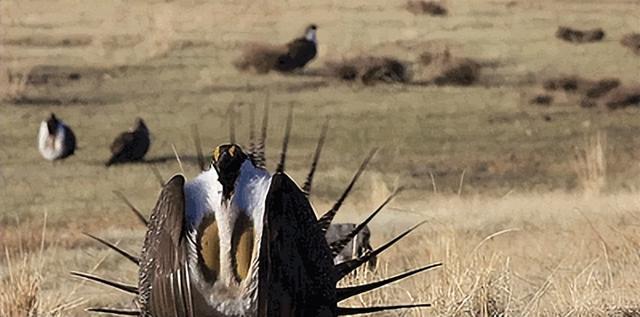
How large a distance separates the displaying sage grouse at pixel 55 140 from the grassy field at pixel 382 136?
0.32 ft

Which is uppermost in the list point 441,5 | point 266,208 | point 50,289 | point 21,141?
point 266,208

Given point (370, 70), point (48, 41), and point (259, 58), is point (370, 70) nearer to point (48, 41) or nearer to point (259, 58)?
point (259, 58)

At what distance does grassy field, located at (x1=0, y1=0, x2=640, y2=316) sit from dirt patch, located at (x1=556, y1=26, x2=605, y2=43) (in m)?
0.09

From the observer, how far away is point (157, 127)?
50.9 feet

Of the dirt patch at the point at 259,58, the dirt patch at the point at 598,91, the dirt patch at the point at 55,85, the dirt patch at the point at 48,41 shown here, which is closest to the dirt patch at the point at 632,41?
the dirt patch at the point at 598,91

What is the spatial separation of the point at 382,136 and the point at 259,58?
16.1ft

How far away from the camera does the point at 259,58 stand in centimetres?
1977

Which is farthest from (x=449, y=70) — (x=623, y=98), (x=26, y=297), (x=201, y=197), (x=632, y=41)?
(x=201, y=197)

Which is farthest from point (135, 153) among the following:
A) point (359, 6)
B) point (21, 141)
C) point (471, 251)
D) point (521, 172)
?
point (359, 6)

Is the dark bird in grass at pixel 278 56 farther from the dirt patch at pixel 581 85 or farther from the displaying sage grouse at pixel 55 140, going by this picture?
the displaying sage grouse at pixel 55 140

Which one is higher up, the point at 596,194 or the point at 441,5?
the point at 596,194

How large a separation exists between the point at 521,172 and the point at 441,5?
35.5 ft

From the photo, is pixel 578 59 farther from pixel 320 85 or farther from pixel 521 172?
pixel 521 172

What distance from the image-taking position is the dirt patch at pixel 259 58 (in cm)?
1941
